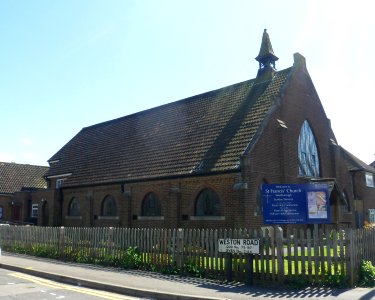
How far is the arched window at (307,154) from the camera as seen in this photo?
2510 cm

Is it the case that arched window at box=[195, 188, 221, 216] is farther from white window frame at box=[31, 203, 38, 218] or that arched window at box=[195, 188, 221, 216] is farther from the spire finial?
white window frame at box=[31, 203, 38, 218]

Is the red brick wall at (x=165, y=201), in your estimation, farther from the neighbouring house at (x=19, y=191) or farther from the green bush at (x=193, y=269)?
the neighbouring house at (x=19, y=191)

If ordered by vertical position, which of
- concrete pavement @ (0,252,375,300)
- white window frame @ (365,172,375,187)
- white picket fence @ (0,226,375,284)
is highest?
white window frame @ (365,172,375,187)

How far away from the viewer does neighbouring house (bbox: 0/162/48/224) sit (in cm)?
3716

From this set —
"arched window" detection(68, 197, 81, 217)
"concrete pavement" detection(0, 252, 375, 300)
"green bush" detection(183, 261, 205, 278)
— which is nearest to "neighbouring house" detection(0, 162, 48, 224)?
"arched window" detection(68, 197, 81, 217)

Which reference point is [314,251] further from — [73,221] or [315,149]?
[73,221]

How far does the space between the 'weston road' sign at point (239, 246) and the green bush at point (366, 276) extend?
9.40ft

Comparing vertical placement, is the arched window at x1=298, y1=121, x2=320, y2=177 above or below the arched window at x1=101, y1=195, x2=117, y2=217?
above

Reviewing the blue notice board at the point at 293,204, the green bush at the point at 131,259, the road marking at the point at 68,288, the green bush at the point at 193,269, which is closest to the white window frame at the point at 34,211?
the road marking at the point at 68,288

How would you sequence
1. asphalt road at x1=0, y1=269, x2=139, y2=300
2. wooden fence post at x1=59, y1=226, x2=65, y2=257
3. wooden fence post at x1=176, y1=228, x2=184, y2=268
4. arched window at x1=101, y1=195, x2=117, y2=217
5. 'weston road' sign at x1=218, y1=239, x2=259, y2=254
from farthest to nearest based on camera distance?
arched window at x1=101, y1=195, x2=117, y2=217 < wooden fence post at x1=59, y1=226, x2=65, y2=257 < wooden fence post at x1=176, y1=228, x2=184, y2=268 < 'weston road' sign at x1=218, y1=239, x2=259, y2=254 < asphalt road at x1=0, y1=269, x2=139, y2=300

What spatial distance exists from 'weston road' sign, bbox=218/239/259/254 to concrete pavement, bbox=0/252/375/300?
3.15 feet

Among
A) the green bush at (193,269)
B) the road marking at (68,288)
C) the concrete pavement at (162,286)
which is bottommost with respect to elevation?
the road marking at (68,288)

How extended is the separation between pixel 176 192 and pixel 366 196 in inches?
1056

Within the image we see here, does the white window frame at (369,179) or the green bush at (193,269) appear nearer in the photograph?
the green bush at (193,269)
